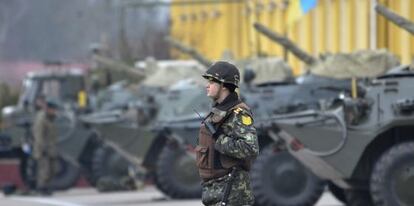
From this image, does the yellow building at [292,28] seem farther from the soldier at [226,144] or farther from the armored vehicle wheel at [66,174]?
the soldier at [226,144]

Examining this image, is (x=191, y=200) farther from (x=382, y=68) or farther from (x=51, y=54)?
(x=51, y=54)

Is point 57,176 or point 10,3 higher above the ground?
point 10,3

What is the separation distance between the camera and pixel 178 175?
2303 centimetres

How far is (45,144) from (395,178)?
10.8 metres

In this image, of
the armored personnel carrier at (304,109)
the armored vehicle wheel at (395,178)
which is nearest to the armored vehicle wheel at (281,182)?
the armored personnel carrier at (304,109)

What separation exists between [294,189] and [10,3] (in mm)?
29752

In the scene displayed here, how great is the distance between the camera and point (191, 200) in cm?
2266

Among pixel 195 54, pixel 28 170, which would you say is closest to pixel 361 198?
pixel 28 170

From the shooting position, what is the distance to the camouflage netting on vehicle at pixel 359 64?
68.4 ft

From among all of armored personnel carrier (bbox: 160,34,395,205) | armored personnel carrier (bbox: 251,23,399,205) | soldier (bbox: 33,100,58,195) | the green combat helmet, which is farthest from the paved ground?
the green combat helmet

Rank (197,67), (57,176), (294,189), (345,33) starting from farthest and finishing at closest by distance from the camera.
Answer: (345,33), (197,67), (57,176), (294,189)

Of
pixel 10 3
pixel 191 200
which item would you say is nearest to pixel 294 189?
pixel 191 200

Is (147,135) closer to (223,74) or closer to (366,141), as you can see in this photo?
(366,141)

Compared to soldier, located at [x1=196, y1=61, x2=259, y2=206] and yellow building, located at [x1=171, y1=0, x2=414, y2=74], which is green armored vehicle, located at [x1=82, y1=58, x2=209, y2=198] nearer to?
yellow building, located at [x1=171, y1=0, x2=414, y2=74]
